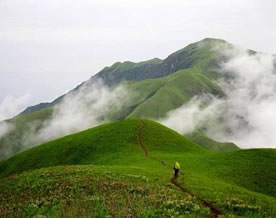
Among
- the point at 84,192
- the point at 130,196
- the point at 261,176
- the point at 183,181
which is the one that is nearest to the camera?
the point at 130,196

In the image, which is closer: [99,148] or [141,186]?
[141,186]

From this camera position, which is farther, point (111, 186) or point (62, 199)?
point (111, 186)

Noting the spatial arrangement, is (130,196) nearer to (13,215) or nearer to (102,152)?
(13,215)

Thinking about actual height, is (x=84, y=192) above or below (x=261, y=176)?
above

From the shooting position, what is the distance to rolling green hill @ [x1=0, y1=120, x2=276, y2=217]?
2148cm

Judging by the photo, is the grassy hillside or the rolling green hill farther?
the grassy hillside

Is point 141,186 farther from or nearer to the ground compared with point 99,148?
nearer to the ground

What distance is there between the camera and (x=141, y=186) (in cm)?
2719

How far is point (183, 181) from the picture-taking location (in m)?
33.3

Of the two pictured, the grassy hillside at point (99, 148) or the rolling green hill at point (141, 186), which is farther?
the grassy hillside at point (99, 148)

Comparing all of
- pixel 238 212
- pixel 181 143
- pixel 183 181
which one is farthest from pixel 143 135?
pixel 238 212

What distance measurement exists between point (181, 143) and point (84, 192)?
5489 cm

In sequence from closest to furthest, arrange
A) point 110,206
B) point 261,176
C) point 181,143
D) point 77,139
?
point 110,206
point 261,176
point 181,143
point 77,139

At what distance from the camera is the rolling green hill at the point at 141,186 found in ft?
70.5
